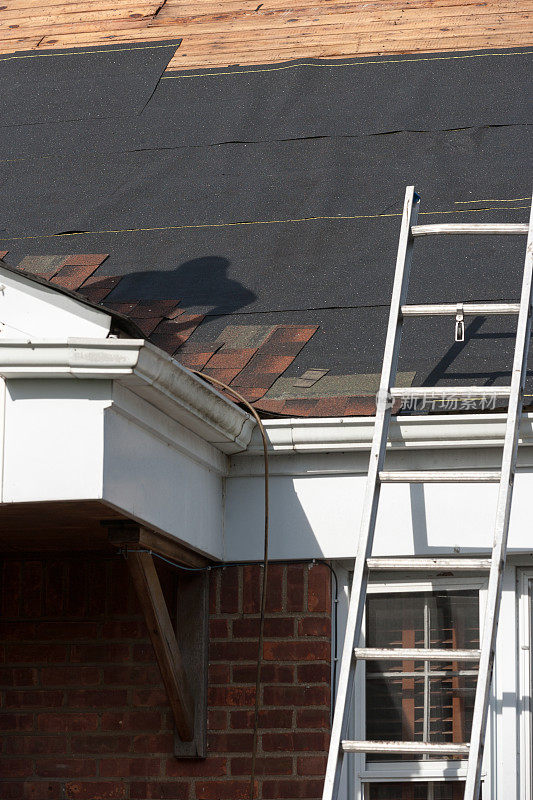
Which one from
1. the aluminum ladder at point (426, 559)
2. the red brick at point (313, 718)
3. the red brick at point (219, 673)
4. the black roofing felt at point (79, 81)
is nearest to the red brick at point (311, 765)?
the red brick at point (313, 718)

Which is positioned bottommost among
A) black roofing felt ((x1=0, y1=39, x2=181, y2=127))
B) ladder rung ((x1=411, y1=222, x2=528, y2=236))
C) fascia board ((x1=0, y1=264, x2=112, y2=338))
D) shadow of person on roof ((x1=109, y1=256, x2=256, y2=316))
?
fascia board ((x1=0, y1=264, x2=112, y2=338))

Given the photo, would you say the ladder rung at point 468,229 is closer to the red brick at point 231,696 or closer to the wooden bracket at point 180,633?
the wooden bracket at point 180,633

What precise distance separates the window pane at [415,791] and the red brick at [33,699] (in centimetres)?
143

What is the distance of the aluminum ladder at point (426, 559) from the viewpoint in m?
4.19

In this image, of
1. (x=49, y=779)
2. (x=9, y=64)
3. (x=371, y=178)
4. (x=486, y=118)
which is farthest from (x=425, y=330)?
(x=9, y=64)

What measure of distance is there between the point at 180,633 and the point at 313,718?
68 centimetres

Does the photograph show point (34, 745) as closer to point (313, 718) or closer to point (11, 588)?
point (11, 588)

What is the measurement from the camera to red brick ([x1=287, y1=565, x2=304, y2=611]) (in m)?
5.51

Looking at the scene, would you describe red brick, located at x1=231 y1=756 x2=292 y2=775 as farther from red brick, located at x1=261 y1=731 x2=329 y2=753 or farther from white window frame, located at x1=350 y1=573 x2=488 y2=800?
white window frame, located at x1=350 y1=573 x2=488 y2=800

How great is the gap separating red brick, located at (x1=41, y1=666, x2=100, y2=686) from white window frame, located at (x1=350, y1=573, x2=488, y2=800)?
3.85ft

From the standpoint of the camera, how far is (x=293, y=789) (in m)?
5.30

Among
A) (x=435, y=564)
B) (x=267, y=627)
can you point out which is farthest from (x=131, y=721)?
(x=435, y=564)

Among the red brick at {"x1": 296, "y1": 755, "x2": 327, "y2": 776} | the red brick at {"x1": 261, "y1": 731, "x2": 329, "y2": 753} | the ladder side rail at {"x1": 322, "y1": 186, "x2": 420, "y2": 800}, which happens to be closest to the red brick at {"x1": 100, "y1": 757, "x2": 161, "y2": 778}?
the red brick at {"x1": 261, "y1": 731, "x2": 329, "y2": 753}

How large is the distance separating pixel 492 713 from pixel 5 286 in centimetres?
263
